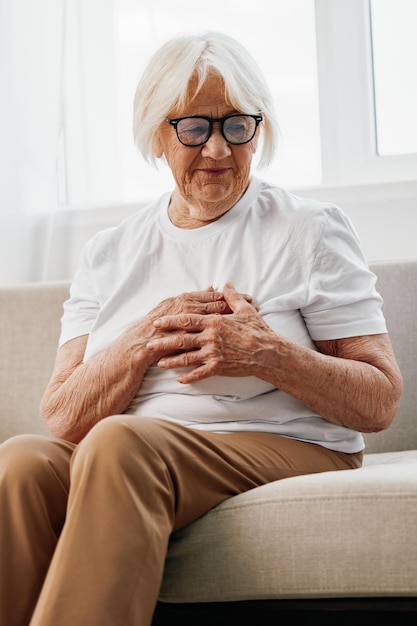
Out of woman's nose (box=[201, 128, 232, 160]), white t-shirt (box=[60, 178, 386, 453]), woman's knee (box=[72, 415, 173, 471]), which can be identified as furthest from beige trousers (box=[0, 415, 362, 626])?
woman's nose (box=[201, 128, 232, 160])

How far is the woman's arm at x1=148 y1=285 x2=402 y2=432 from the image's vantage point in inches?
61.2

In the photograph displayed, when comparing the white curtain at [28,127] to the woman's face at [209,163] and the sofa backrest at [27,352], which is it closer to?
the sofa backrest at [27,352]

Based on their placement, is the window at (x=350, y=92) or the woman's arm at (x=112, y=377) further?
the window at (x=350, y=92)

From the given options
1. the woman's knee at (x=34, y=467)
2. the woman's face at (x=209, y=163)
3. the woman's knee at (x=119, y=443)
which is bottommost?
the woman's knee at (x=34, y=467)

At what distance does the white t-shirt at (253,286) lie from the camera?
1639 millimetres

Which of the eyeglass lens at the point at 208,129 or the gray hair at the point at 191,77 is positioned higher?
the gray hair at the point at 191,77

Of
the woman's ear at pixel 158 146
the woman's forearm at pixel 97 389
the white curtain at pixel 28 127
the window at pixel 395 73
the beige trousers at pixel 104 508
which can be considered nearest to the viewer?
the beige trousers at pixel 104 508

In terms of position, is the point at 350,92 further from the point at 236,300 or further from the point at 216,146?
the point at 236,300

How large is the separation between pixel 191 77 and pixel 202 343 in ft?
1.62

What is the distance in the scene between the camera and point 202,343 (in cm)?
159

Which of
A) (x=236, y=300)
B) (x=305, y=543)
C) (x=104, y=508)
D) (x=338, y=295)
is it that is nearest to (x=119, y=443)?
(x=104, y=508)

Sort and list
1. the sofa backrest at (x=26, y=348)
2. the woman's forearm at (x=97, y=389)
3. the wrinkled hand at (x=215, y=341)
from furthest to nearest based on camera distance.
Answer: the sofa backrest at (x=26, y=348) < the woman's forearm at (x=97, y=389) < the wrinkled hand at (x=215, y=341)

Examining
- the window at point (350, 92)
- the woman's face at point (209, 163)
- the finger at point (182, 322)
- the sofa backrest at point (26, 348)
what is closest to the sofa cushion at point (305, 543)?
the finger at point (182, 322)

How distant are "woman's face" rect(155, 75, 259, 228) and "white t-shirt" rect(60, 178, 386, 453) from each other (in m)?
0.04
